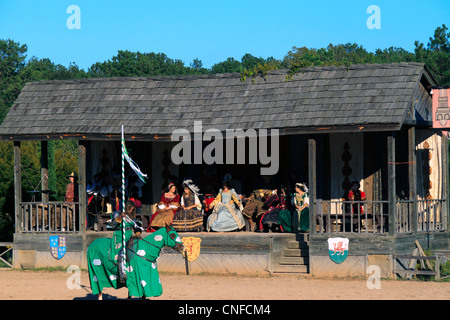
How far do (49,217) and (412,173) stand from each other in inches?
343

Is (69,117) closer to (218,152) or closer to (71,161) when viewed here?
(218,152)

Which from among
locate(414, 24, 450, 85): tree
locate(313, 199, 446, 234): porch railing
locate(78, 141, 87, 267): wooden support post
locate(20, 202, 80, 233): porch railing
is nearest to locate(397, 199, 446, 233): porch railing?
locate(313, 199, 446, 234): porch railing

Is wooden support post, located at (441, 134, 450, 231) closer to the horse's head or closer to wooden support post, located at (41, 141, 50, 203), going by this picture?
the horse's head

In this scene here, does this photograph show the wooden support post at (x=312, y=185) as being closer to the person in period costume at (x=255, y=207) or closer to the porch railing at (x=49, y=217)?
the person in period costume at (x=255, y=207)

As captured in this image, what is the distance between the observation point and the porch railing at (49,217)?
20875mm

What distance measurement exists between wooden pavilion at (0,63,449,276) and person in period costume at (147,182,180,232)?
0.97 metres

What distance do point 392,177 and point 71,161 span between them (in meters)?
17.7

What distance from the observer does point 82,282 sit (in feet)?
59.6

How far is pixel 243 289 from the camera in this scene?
54.4 feet

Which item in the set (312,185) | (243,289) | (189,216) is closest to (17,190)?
(189,216)

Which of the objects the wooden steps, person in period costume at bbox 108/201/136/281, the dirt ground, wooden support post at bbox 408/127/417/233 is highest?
wooden support post at bbox 408/127/417/233

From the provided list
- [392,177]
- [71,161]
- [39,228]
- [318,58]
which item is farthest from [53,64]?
[392,177]

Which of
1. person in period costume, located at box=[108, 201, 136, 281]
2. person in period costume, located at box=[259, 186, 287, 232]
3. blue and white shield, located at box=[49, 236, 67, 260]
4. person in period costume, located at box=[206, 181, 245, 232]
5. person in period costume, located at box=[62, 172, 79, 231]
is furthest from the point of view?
person in period costume, located at box=[62, 172, 79, 231]

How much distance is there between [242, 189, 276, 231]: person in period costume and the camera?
66.5 ft
